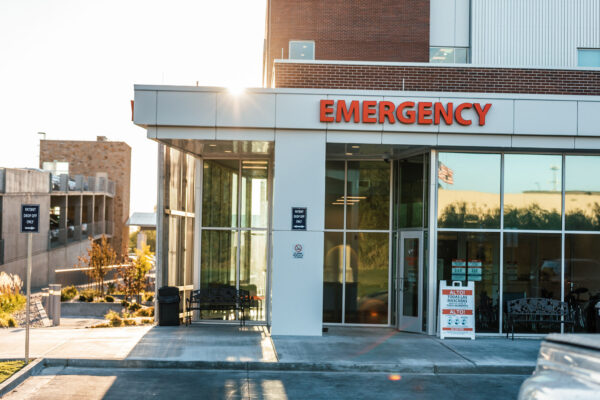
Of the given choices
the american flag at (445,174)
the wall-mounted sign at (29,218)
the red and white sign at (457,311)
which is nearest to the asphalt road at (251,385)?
the wall-mounted sign at (29,218)

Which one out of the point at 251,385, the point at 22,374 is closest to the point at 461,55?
the point at 251,385

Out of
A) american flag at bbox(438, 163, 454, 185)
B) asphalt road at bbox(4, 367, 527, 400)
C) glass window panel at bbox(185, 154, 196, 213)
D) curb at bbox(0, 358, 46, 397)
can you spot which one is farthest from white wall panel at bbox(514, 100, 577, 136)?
curb at bbox(0, 358, 46, 397)

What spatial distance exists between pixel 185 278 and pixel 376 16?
962 centimetres

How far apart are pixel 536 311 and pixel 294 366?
21.1ft

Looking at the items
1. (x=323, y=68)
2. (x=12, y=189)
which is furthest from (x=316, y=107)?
(x=12, y=189)

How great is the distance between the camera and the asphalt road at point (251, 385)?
941cm

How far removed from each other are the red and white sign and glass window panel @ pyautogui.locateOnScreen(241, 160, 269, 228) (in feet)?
17.3

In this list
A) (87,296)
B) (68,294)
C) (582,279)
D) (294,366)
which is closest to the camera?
(294,366)

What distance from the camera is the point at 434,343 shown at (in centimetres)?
1368

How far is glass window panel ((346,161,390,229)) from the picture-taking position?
1655cm

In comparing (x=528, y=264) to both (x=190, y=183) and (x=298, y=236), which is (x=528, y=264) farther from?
(x=190, y=183)

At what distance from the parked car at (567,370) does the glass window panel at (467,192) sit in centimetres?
1013

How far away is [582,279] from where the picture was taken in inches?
595

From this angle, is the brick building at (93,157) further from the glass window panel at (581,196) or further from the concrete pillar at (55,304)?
the glass window panel at (581,196)
